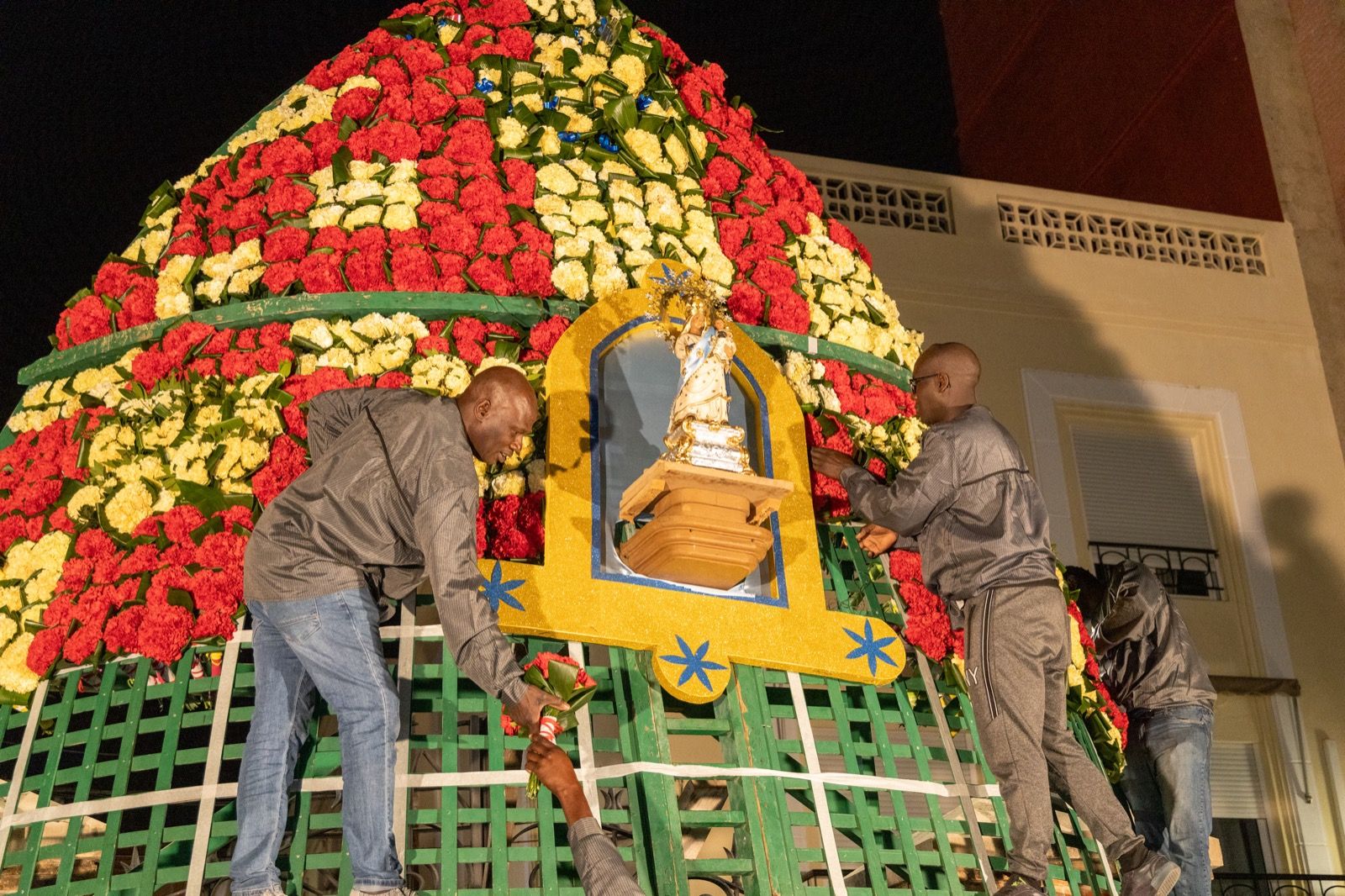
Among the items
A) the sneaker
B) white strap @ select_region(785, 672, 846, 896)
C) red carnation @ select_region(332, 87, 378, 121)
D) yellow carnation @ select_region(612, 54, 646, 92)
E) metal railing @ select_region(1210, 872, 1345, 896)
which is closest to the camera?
white strap @ select_region(785, 672, 846, 896)

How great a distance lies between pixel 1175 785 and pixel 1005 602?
1.40 m

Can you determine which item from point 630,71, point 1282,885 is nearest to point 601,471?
point 630,71


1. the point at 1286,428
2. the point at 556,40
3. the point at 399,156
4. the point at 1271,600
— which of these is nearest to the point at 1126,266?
the point at 1286,428

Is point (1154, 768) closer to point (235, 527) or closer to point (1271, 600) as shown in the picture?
point (235, 527)

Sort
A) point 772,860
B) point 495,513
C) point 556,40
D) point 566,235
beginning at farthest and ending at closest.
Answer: point 556,40, point 566,235, point 495,513, point 772,860

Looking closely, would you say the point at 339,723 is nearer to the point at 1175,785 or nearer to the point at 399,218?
the point at 399,218

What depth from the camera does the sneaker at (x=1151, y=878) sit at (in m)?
4.36

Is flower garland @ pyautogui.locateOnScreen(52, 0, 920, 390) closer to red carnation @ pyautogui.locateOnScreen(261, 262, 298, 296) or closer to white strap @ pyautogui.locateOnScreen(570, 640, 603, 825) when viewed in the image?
red carnation @ pyautogui.locateOnScreen(261, 262, 298, 296)

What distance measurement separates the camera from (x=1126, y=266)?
12438 millimetres

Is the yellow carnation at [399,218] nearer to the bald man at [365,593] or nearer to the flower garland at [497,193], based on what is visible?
the flower garland at [497,193]

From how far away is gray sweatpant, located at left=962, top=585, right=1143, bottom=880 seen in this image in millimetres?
4254

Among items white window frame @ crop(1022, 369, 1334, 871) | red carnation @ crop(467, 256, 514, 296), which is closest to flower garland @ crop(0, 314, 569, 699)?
red carnation @ crop(467, 256, 514, 296)

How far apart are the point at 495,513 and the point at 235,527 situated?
796 mm

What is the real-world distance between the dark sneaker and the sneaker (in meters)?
0.33
